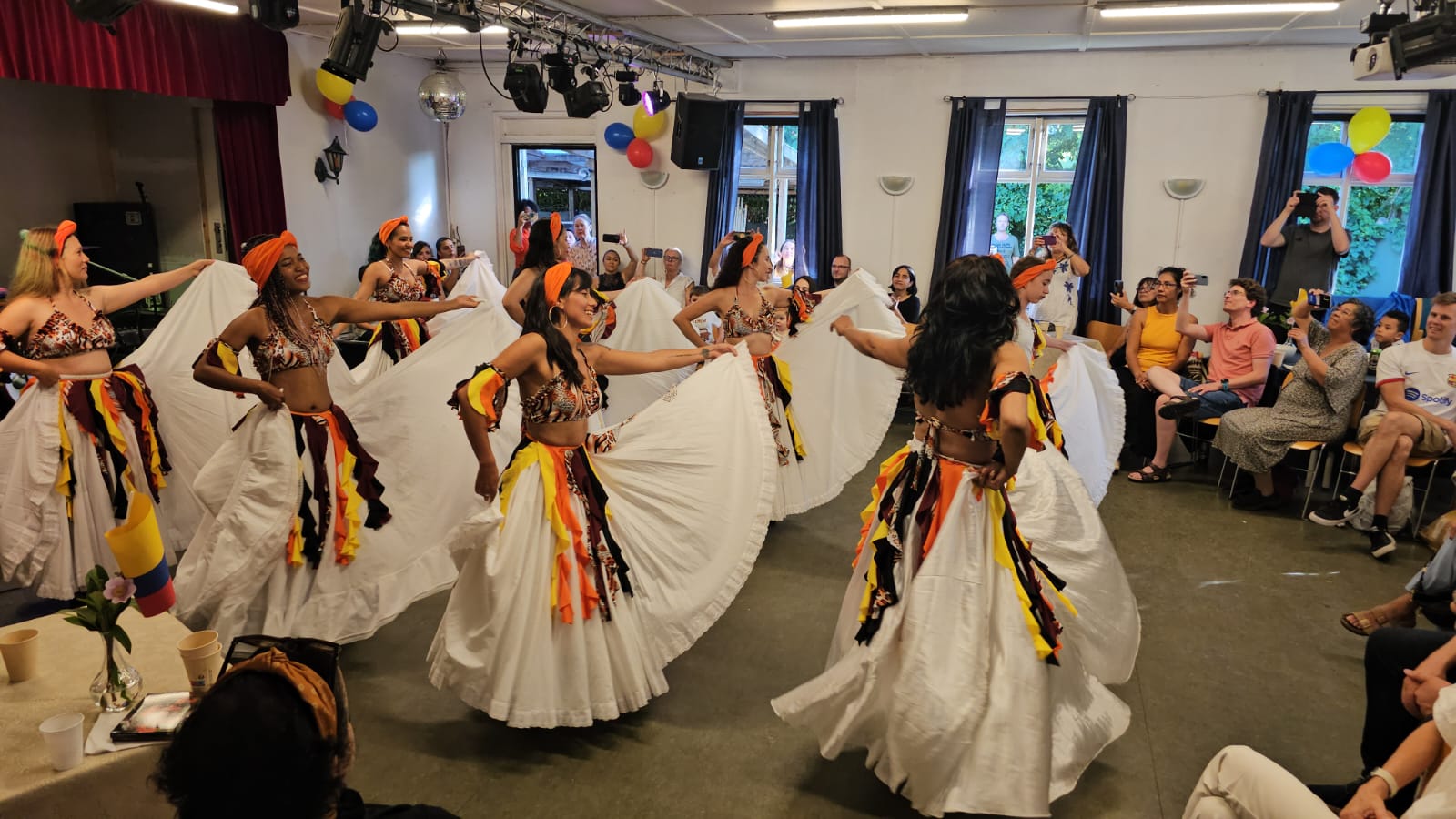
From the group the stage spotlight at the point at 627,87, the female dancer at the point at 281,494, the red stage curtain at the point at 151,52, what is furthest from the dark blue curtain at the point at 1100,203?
the red stage curtain at the point at 151,52

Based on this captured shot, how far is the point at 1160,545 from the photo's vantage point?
490cm

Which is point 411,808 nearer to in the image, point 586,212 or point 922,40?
point 922,40

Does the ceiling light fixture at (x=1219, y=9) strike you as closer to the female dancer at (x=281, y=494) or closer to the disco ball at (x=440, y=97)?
the disco ball at (x=440, y=97)

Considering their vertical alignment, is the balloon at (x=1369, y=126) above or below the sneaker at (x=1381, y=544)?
above

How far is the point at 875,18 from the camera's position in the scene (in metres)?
6.97

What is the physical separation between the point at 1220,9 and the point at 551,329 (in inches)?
229

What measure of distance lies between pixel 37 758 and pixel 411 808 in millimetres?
887

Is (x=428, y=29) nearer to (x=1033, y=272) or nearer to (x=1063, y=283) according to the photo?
(x=1063, y=283)

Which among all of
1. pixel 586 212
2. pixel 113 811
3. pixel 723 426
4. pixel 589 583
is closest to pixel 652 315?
pixel 723 426

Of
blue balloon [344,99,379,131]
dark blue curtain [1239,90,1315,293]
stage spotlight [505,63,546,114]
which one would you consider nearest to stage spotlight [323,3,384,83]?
stage spotlight [505,63,546,114]

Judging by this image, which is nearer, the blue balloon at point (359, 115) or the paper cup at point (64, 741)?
the paper cup at point (64, 741)

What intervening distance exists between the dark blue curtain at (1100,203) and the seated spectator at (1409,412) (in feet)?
11.2

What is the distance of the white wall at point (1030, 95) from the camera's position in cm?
804

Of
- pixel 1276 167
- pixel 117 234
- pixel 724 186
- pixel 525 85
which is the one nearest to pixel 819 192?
pixel 724 186
